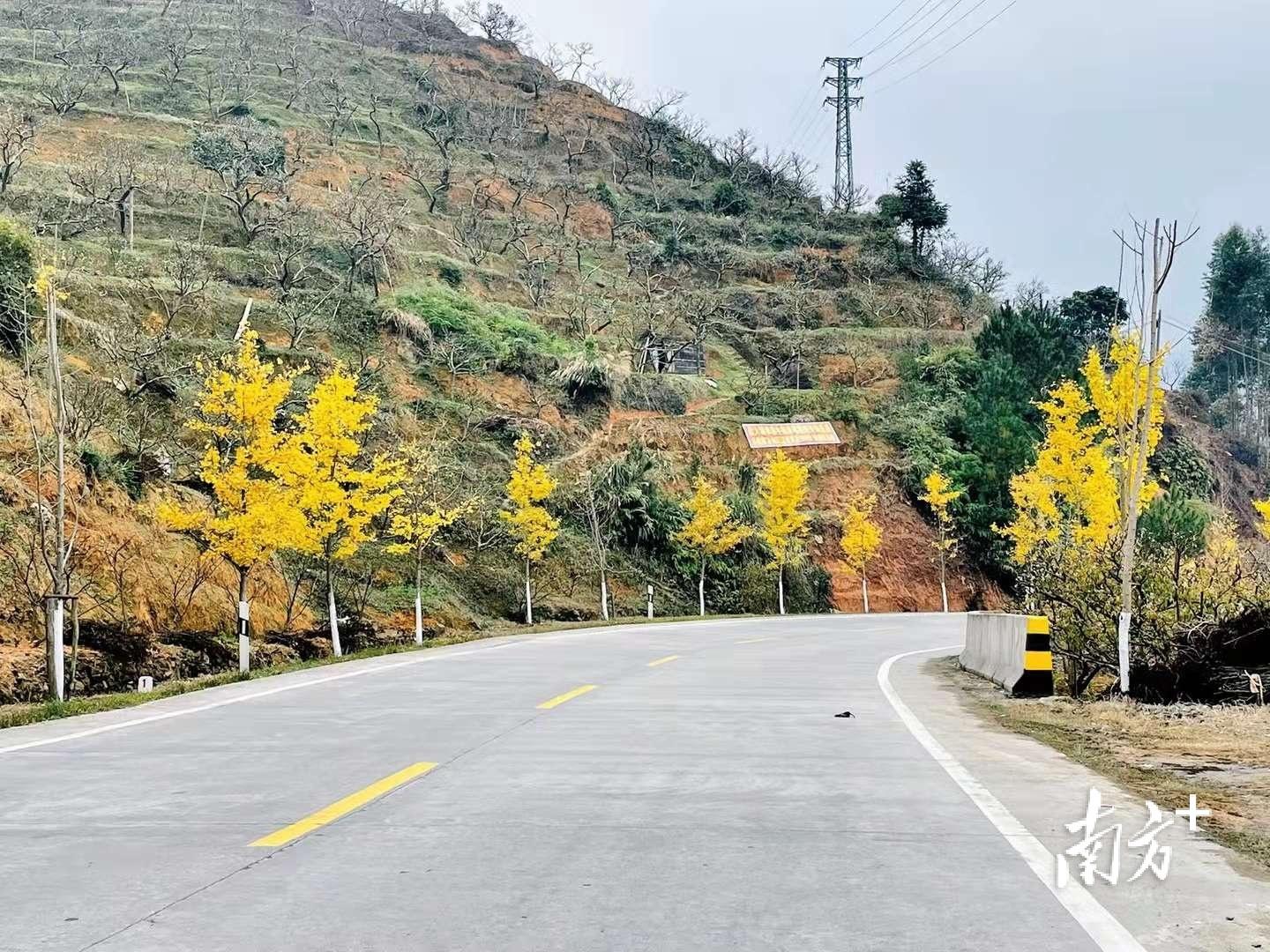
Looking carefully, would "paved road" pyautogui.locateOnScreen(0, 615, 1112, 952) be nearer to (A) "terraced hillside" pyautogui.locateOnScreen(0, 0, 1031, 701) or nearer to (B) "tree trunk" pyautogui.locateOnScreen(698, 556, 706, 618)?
(A) "terraced hillside" pyautogui.locateOnScreen(0, 0, 1031, 701)

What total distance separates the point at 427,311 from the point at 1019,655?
45.1m

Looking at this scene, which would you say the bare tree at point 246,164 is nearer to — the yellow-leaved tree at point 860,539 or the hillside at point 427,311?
the hillside at point 427,311

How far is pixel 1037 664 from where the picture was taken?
1588cm

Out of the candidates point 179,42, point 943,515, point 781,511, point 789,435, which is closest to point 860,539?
point 943,515

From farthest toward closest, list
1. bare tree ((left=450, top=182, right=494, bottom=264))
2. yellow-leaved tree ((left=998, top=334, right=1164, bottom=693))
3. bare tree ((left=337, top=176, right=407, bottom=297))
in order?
1. bare tree ((left=450, top=182, right=494, bottom=264))
2. bare tree ((left=337, top=176, right=407, bottom=297))
3. yellow-leaved tree ((left=998, top=334, right=1164, bottom=693))

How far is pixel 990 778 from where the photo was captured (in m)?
8.91

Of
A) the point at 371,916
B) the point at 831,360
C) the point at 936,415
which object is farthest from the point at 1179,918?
the point at 831,360

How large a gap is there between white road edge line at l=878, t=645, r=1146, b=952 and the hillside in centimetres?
1665

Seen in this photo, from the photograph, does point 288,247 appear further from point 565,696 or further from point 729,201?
point 729,201

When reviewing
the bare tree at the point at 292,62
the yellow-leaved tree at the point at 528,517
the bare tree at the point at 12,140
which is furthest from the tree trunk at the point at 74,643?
the bare tree at the point at 292,62

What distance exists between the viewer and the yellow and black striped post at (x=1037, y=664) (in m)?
15.8

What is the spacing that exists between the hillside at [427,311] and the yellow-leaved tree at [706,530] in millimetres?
1103

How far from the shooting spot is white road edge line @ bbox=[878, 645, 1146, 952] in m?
4.79

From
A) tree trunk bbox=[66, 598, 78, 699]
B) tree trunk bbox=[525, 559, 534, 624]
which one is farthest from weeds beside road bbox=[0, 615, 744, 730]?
tree trunk bbox=[525, 559, 534, 624]
